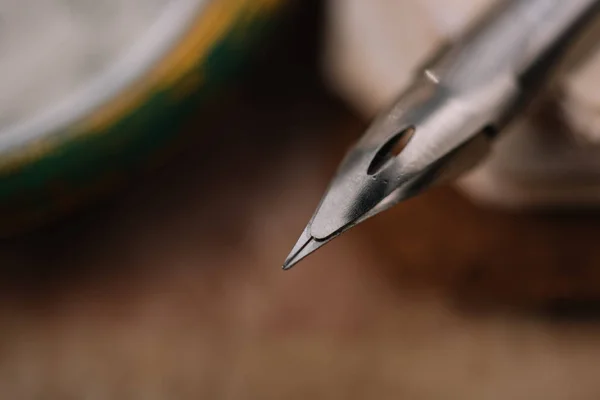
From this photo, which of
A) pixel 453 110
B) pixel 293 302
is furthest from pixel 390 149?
pixel 293 302

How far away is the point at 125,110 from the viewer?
23 centimetres

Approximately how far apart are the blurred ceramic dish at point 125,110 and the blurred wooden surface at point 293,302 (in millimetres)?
23

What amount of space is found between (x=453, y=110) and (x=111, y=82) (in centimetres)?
12

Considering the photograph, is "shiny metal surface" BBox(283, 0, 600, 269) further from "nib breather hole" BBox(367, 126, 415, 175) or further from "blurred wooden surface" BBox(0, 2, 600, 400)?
"blurred wooden surface" BBox(0, 2, 600, 400)

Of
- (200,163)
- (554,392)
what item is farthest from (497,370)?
(200,163)

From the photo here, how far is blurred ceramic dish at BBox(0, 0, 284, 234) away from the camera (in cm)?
23

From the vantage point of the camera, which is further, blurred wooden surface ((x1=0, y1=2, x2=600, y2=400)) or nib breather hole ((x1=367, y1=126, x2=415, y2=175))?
blurred wooden surface ((x1=0, y1=2, x2=600, y2=400))

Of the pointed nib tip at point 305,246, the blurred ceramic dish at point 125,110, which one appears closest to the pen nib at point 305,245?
the pointed nib tip at point 305,246

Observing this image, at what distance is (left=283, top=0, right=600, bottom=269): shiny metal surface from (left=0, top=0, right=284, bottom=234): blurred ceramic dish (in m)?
0.09

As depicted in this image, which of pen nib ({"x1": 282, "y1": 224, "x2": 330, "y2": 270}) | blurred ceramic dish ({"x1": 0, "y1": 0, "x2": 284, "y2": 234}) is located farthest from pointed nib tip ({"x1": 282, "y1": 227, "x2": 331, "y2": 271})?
blurred ceramic dish ({"x1": 0, "y1": 0, "x2": 284, "y2": 234})

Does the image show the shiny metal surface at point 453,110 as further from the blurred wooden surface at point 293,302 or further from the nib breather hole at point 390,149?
the blurred wooden surface at point 293,302

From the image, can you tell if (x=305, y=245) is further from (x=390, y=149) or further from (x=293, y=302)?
(x=293, y=302)

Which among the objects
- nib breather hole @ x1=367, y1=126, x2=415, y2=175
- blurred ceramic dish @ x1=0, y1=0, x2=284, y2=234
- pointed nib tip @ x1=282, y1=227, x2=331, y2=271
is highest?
blurred ceramic dish @ x1=0, y1=0, x2=284, y2=234

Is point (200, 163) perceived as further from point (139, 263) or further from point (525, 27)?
point (525, 27)
